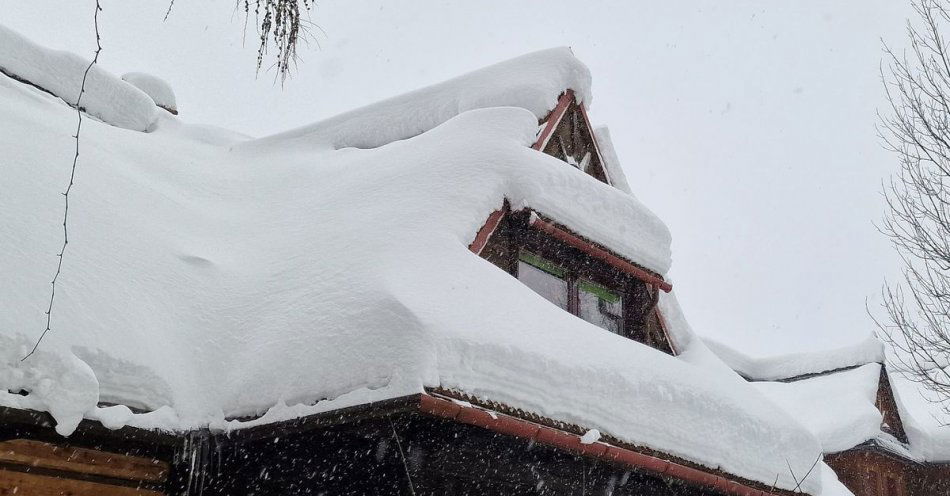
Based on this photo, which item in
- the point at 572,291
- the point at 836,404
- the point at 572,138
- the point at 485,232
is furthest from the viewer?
the point at 836,404

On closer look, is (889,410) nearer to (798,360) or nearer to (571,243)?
(798,360)

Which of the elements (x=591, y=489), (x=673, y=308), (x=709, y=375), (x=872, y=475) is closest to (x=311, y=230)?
(x=591, y=489)

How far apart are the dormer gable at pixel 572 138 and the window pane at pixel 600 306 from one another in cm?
138

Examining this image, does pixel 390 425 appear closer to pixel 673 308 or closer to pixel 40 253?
pixel 40 253

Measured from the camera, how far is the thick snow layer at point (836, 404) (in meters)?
13.2

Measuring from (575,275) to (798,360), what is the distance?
10.7 meters

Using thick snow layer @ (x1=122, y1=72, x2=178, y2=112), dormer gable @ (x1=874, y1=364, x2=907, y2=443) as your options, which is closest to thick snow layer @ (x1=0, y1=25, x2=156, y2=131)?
thick snow layer @ (x1=122, y1=72, x2=178, y2=112)

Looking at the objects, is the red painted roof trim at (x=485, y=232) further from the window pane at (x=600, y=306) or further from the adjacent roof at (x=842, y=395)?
the adjacent roof at (x=842, y=395)

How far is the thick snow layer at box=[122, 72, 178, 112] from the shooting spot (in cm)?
1065

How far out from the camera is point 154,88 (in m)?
10.7

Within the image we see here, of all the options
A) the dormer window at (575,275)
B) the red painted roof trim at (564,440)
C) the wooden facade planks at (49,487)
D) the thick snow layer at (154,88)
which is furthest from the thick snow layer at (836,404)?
the wooden facade planks at (49,487)

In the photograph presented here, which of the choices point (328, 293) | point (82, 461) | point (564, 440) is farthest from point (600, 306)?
point (82, 461)

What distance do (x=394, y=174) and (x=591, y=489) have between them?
2842 mm

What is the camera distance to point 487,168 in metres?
6.25
